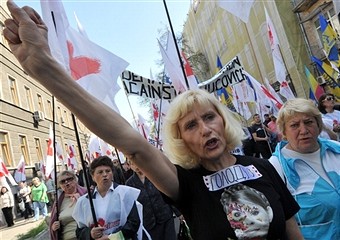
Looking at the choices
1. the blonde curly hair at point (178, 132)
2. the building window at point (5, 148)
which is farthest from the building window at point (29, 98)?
the blonde curly hair at point (178, 132)

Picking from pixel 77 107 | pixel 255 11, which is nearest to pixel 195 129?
pixel 77 107

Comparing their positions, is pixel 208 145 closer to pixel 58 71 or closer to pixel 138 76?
pixel 58 71

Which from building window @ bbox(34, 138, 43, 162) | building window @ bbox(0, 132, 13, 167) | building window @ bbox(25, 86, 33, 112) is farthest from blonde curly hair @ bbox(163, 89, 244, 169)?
building window @ bbox(25, 86, 33, 112)

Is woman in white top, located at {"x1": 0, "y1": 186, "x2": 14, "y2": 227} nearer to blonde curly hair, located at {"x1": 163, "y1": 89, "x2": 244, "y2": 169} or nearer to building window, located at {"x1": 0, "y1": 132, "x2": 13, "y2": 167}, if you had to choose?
building window, located at {"x1": 0, "y1": 132, "x2": 13, "y2": 167}

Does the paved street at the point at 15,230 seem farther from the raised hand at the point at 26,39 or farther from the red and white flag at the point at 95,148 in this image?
the raised hand at the point at 26,39

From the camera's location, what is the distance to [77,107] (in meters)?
1.32

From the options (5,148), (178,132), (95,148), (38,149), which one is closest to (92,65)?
(178,132)

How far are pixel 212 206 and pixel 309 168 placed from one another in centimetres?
117

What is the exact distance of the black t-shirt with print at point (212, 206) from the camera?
1523 millimetres

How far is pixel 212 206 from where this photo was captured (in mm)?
1562

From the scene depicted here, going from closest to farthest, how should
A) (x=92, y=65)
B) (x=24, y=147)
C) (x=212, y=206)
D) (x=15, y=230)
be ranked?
(x=212, y=206) → (x=92, y=65) → (x=15, y=230) → (x=24, y=147)

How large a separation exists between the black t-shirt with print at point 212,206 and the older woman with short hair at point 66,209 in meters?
3.18

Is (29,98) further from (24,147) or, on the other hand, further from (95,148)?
(95,148)

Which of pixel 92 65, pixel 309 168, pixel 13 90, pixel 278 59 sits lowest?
pixel 309 168
